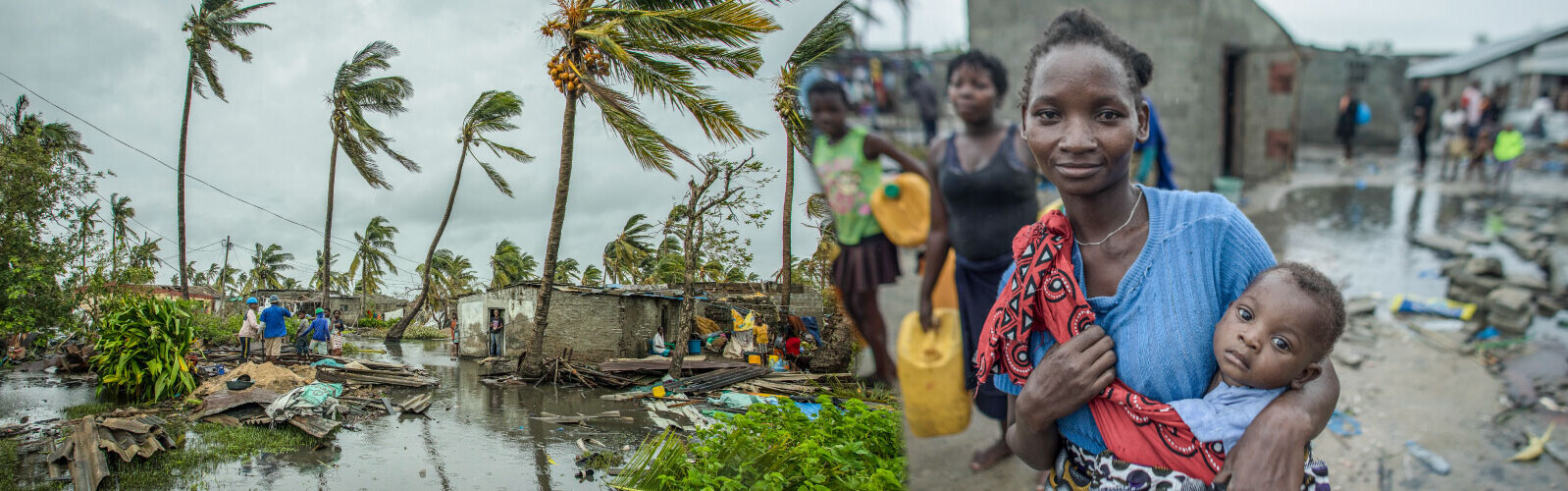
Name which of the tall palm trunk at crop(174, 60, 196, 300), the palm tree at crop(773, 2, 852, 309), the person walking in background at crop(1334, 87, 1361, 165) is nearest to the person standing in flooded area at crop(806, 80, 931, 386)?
the palm tree at crop(773, 2, 852, 309)

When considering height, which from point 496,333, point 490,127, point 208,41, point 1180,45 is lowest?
point 496,333

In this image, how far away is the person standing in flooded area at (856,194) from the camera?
4.94 ft

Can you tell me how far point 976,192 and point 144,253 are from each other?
7.05 m

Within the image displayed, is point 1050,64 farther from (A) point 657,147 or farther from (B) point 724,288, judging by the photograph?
(B) point 724,288

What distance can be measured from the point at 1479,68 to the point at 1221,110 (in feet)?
14.7

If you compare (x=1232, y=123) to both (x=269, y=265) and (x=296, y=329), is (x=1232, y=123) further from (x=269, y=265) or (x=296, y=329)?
(x=296, y=329)

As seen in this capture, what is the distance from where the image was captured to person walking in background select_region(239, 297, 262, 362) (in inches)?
248

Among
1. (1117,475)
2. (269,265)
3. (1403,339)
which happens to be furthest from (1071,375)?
(269,265)

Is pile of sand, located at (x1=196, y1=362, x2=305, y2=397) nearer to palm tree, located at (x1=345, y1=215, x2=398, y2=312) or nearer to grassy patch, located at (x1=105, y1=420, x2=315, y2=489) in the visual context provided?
grassy patch, located at (x1=105, y1=420, x2=315, y2=489)

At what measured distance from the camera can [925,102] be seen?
142cm

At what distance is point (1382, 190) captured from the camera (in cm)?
610

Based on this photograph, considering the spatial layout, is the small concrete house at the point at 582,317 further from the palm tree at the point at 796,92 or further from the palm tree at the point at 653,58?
the palm tree at the point at 796,92

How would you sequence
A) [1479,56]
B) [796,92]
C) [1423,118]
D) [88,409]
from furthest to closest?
[88,409]
[1423,118]
[1479,56]
[796,92]

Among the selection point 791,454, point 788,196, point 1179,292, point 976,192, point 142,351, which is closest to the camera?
point 1179,292
